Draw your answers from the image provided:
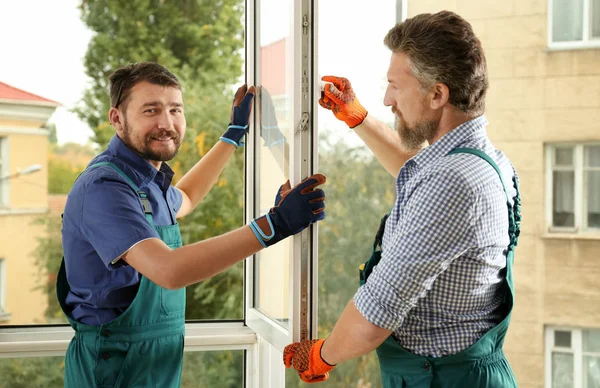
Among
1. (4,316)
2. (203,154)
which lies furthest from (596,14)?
(4,316)

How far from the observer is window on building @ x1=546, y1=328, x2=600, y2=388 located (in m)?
4.55

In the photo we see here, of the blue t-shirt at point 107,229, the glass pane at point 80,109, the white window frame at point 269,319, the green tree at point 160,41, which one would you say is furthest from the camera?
the green tree at point 160,41

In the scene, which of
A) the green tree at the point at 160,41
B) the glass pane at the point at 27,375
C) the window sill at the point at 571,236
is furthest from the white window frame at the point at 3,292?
the window sill at the point at 571,236

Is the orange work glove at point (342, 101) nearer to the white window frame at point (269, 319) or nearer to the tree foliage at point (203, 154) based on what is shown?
the white window frame at point (269, 319)

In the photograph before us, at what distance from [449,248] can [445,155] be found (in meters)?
0.23

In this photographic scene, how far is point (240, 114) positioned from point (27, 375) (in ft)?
5.03

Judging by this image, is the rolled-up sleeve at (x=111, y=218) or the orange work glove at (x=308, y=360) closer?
the orange work glove at (x=308, y=360)

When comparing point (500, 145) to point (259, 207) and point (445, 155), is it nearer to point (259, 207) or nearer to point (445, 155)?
point (259, 207)

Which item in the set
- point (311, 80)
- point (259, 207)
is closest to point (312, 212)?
point (311, 80)

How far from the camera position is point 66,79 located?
4.32 m

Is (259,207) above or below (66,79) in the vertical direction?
below

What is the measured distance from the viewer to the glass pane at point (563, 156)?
460 cm

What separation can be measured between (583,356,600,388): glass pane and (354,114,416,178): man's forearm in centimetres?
330

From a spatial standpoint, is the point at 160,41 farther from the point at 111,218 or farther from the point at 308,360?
the point at 308,360
